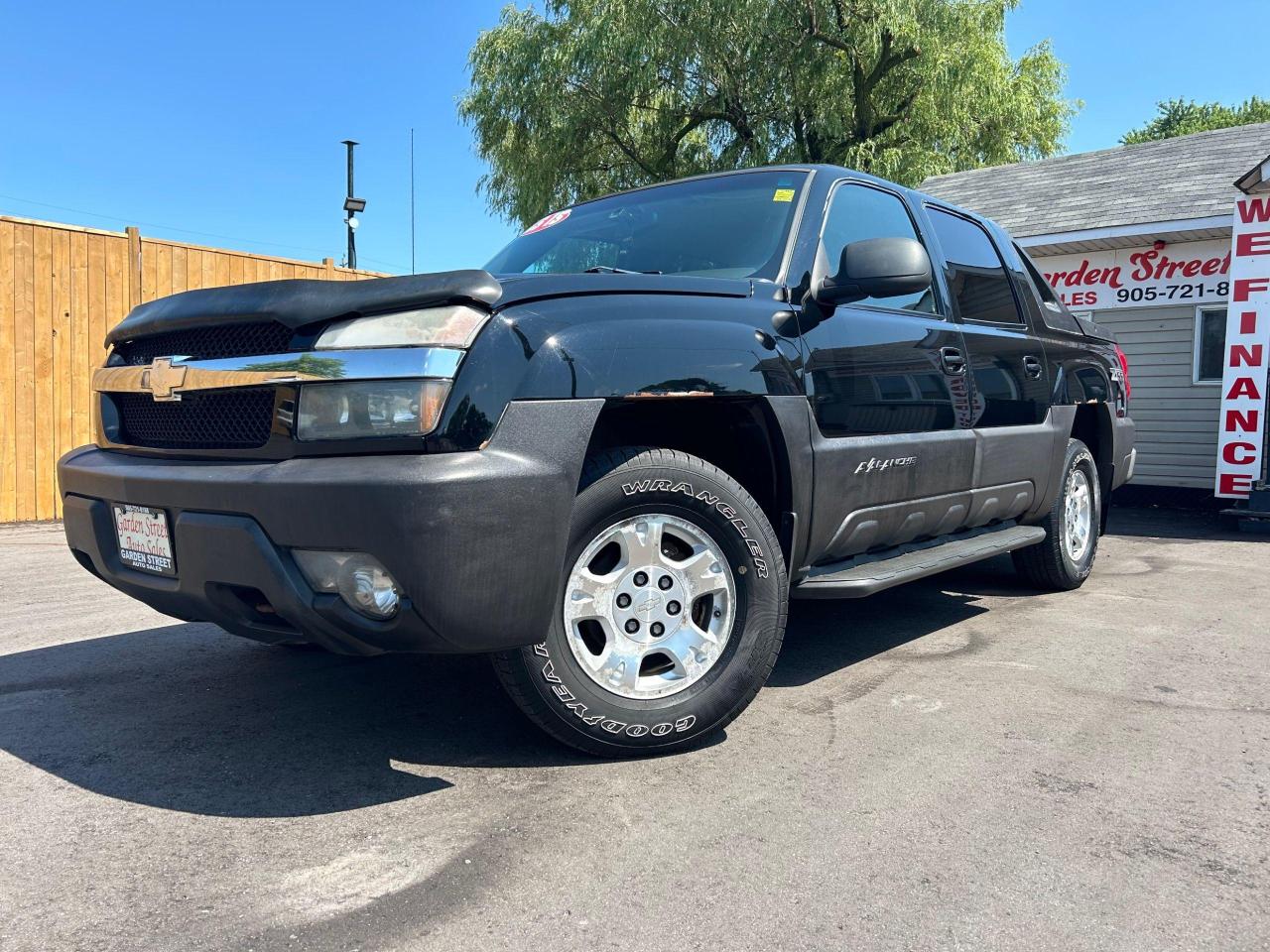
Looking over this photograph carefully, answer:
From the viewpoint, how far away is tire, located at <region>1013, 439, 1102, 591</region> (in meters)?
5.41

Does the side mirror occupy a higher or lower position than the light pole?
lower

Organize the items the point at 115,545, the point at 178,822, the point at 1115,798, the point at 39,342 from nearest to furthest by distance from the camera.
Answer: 1. the point at 178,822
2. the point at 1115,798
3. the point at 115,545
4. the point at 39,342

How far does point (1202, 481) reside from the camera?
11172 mm

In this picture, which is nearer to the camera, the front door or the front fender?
the front fender

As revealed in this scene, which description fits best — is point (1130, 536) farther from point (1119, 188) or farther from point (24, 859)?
point (24, 859)

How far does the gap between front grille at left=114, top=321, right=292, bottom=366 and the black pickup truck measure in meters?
0.01

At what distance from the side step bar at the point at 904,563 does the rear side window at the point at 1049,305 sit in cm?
118

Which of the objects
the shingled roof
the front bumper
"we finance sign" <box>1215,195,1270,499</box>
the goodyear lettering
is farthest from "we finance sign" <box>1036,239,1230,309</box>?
the front bumper

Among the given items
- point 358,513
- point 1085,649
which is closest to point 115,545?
point 358,513

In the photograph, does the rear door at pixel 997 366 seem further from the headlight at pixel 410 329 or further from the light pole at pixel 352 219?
the light pole at pixel 352 219

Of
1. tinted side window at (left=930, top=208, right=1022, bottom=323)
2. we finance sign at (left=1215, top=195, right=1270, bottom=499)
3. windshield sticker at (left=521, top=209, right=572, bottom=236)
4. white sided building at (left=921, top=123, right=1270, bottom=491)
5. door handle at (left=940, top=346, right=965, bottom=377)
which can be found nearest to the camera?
door handle at (left=940, top=346, right=965, bottom=377)

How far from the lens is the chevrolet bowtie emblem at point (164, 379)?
9.28ft

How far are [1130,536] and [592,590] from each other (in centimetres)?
721

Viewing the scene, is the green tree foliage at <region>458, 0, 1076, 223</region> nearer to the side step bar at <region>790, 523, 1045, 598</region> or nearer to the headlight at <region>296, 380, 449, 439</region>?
the side step bar at <region>790, 523, 1045, 598</region>
